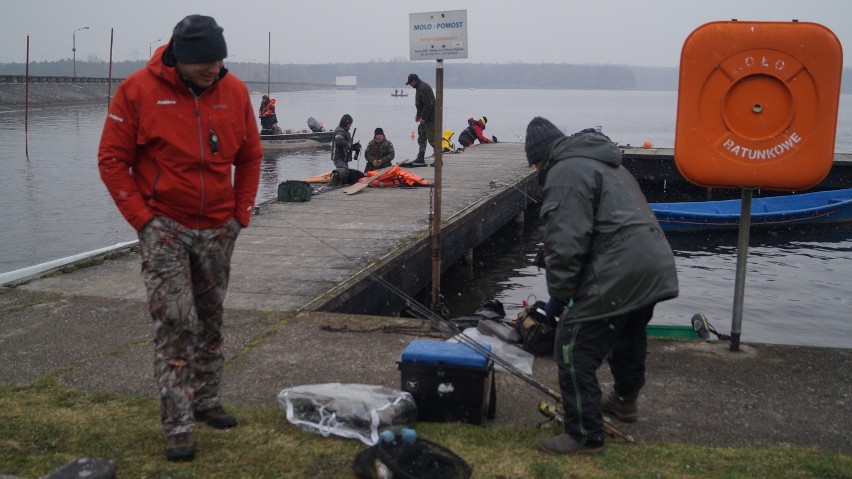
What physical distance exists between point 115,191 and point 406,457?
1870 millimetres

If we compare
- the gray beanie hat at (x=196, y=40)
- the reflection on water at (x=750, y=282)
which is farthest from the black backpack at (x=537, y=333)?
the reflection on water at (x=750, y=282)

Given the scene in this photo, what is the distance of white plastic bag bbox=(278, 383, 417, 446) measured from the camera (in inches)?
171

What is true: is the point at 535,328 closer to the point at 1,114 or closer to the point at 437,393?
the point at 437,393

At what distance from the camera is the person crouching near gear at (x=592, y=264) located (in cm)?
414

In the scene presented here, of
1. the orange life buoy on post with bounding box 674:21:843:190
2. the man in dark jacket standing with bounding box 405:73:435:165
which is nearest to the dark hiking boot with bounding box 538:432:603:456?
the orange life buoy on post with bounding box 674:21:843:190

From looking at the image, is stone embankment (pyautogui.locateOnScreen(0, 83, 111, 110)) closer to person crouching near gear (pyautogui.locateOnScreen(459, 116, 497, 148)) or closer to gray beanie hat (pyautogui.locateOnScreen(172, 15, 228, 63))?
person crouching near gear (pyautogui.locateOnScreen(459, 116, 497, 148))

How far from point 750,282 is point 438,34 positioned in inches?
378

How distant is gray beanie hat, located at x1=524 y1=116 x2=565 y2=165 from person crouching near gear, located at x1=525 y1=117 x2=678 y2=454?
8 centimetres

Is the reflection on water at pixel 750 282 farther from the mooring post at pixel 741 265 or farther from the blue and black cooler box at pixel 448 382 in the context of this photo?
the blue and black cooler box at pixel 448 382

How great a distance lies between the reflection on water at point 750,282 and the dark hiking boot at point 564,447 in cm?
831

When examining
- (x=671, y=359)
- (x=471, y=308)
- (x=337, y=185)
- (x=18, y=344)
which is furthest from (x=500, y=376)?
(x=337, y=185)

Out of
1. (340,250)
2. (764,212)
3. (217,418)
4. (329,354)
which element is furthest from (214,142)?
(764,212)

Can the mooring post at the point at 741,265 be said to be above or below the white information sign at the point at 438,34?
below

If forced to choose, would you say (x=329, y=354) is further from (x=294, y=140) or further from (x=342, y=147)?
(x=294, y=140)
